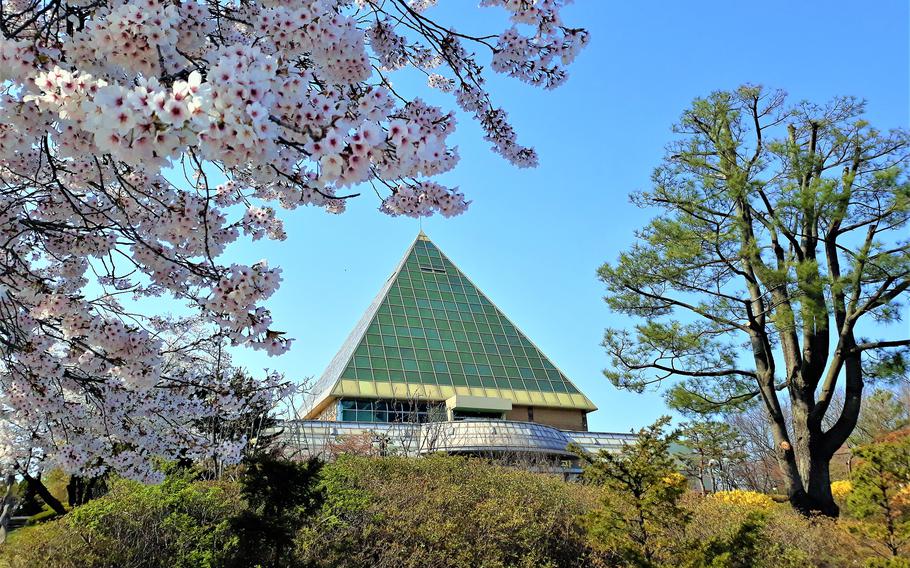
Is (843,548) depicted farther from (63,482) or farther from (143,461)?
(63,482)

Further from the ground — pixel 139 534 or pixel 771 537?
pixel 139 534

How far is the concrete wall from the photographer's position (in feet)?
99.5

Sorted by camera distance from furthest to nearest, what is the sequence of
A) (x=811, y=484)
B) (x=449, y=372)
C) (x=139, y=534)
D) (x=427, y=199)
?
(x=449, y=372) < (x=811, y=484) < (x=139, y=534) < (x=427, y=199)

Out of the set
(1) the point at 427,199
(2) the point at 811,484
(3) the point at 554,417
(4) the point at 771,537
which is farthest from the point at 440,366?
(1) the point at 427,199

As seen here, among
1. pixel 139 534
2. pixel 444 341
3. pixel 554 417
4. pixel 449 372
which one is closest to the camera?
pixel 139 534

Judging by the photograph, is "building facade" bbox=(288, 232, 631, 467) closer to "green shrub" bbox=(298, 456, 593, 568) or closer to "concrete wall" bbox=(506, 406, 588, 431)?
"concrete wall" bbox=(506, 406, 588, 431)

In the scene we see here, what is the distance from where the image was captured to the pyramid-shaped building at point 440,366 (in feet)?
89.9

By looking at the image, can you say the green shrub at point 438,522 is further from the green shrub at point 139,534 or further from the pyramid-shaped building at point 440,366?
the pyramid-shaped building at point 440,366

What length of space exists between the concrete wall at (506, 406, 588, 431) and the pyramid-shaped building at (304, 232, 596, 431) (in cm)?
5

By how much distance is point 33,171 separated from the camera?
3793mm

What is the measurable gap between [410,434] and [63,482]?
13.1m

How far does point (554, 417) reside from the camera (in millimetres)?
31312

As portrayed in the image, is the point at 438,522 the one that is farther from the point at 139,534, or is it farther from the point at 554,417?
the point at 554,417

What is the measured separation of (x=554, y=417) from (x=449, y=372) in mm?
6239
